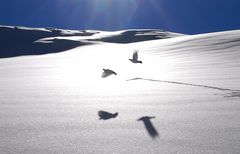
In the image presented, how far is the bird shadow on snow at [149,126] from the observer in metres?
1.49

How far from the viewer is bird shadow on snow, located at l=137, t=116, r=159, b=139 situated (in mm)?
1493

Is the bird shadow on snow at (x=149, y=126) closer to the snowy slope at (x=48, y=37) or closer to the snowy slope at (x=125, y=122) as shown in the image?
the snowy slope at (x=125, y=122)

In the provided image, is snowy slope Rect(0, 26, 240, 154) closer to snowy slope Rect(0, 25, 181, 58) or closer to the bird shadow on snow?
the bird shadow on snow

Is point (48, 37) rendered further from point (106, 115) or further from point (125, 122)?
point (125, 122)

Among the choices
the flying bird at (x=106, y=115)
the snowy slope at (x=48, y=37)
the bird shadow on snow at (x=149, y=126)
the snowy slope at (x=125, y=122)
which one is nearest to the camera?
the snowy slope at (x=125, y=122)

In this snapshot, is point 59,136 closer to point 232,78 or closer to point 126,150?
point 126,150

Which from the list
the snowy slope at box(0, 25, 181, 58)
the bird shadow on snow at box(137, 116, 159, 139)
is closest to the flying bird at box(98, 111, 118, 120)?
the bird shadow on snow at box(137, 116, 159, 139)

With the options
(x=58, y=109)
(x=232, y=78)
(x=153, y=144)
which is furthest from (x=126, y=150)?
(x=232, y=78)

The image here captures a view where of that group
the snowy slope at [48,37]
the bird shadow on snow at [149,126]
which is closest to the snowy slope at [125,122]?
the bird shadow on snow at [149,126]

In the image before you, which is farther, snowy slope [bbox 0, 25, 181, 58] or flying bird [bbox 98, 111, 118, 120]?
snowy slope [bbox 0, 25, 181, 58]

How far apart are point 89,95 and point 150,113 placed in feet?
2.72

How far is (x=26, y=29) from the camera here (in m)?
42.7

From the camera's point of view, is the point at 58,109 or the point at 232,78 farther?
the point at 232,78

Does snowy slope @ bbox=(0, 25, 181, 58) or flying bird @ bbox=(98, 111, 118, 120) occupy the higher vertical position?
snowy slope @ bbox=(0, 25, 181, 58)
